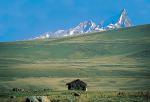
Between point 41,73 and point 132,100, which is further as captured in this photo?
point 41,73

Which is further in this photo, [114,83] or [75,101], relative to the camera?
[114,83]

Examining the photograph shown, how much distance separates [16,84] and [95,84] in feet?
77.5

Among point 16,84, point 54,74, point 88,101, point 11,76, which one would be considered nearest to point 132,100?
point 88,101

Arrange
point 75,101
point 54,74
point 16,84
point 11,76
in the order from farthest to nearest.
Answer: point 54,74
point 11,76
point 16,84
point 75,101

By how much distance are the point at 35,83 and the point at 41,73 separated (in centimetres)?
4428

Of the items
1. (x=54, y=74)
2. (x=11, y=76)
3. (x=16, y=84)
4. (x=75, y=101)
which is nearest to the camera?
(x=75, y=101)

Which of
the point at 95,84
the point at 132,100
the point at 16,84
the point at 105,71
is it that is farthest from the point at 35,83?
the point at 132,100

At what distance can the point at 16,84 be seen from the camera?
139375mm

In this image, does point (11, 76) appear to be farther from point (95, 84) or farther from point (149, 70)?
point (149, 70)

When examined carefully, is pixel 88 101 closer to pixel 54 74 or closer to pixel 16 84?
pixel 16 84

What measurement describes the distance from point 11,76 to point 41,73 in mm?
18787

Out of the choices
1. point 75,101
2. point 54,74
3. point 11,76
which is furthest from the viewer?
point 54,74

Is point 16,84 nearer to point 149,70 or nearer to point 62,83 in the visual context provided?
point 62,83

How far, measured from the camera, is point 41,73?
613 feet
